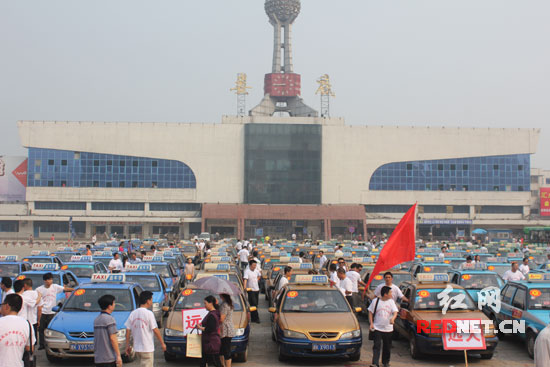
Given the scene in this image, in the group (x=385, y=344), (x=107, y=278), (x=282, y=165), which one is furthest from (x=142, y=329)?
(x=282, y=165)

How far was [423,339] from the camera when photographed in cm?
1127

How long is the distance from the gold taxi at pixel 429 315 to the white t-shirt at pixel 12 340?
732 cm

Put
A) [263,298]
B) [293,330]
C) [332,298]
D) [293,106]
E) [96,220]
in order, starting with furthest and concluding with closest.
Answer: [293,106], [96,220], [263,298], [332,298], [293,330]

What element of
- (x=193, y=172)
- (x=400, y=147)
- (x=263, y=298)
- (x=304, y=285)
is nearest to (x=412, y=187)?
(x=400, y=147)

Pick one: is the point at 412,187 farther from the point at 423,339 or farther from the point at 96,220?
the point at 423,339

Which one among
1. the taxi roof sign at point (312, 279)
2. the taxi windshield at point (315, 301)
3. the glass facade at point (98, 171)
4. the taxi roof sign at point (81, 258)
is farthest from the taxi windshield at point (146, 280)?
the glass facade at point (98, 171)

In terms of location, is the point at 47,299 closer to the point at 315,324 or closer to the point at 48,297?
the point at 48,297

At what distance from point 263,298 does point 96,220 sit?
2232 inches

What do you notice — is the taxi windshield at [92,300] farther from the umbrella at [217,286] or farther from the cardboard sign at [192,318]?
the cardboard sign at [192,318]

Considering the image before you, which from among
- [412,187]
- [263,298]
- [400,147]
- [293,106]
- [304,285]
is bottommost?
[263,298]

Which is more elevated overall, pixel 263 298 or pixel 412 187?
pixel 412 187

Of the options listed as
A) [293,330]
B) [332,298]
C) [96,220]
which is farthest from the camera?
[96,220]

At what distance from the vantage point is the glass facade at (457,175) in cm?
7756

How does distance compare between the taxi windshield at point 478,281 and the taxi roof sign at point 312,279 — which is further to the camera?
the taxi windshield at point 478,281
